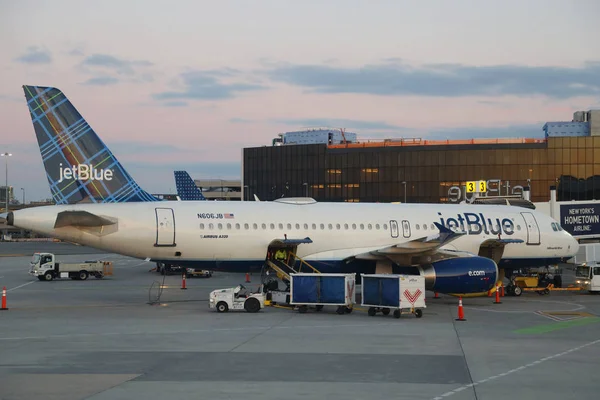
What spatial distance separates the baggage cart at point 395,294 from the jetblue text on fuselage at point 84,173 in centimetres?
1162

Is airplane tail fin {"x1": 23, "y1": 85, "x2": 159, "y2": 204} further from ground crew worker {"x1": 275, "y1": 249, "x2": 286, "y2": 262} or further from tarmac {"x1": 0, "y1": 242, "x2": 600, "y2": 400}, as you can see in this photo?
ground crew worker {"x1": 275, "y1": 249, "x2": 286, "y2": 262}

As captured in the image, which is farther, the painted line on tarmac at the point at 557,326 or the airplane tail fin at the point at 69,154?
the airplane tail fin at the point at 69,154

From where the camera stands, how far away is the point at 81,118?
32.0m

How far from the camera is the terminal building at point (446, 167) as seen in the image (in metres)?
104

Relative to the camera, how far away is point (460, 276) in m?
32.5

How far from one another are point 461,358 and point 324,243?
1568 centimetres

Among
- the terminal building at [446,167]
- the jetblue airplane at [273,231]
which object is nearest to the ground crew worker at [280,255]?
the jetblue airplane at [273,231]

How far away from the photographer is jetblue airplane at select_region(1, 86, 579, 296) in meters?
31.3

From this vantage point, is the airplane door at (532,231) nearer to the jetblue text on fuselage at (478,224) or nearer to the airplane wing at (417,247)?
the jetblue text on fuselage at (478,224)

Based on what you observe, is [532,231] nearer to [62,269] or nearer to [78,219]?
[78,219]

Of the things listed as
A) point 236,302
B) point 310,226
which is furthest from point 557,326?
point 310,226

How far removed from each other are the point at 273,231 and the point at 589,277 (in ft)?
58.6

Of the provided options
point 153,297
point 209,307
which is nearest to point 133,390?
point 209,307

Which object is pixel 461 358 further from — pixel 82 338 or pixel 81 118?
pixel 81 118
